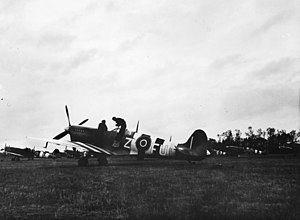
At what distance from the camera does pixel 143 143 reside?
1931 cm

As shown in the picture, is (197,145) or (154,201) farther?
(197,145)

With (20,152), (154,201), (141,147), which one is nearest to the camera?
(154,201)

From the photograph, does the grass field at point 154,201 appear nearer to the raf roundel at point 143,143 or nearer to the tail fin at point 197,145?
the tail fin at point 197,145

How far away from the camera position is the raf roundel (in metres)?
19.2

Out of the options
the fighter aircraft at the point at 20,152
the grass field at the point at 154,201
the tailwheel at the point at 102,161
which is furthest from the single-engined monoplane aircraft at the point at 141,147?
the fighter aircraft at the point at 20,152

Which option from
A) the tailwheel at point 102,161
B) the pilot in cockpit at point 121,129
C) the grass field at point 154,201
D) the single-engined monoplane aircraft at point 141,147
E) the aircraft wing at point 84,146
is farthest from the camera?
the tailwheel at point 102,161

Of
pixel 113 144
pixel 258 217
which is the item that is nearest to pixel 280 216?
pixel 258 217

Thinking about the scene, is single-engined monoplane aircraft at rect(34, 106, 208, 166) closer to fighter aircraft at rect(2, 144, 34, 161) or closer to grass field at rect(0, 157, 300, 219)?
grass field at rect(0, 157, 300, 219)

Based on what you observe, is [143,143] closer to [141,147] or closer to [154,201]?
[141,147]

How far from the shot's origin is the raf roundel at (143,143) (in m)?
19.2

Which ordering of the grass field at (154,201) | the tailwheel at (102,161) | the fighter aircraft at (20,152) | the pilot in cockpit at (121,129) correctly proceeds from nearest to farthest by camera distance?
the grass field at (154,201) → the pilot in cockpit at (121,129) → the tailwheel at (102,161) → the fighter aircraft at (20,152)

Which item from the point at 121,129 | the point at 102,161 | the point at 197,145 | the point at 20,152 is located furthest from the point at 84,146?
the point at 20,152

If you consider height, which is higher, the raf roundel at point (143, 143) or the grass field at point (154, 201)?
the raf roundel at point (143, 143)

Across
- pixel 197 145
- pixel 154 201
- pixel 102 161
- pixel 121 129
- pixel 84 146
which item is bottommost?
pixel 154 201
